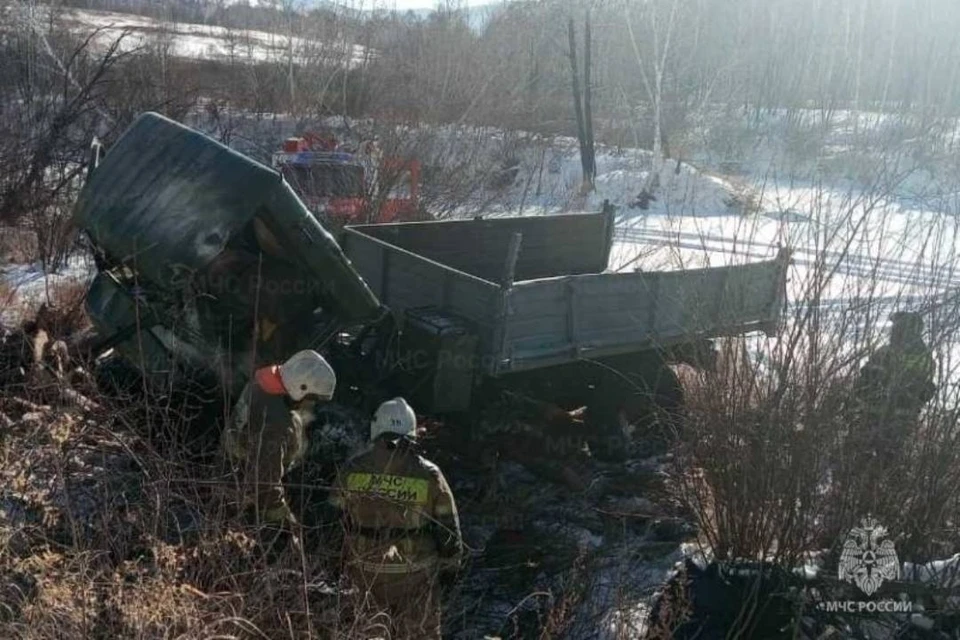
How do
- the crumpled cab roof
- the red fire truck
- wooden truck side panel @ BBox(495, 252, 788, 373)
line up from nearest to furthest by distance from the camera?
the crumpled cab roof
wooden truck side panel @ BBox(495, 252, 788, 373)
the red fire truck

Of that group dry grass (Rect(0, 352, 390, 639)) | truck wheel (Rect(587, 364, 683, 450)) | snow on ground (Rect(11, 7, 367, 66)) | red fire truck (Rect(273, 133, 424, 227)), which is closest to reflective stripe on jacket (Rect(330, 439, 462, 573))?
dry grass (Rect(0, 352, 390, 639))

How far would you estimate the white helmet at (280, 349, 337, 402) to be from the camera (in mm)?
4750

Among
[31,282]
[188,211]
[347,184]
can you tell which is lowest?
[31,282]

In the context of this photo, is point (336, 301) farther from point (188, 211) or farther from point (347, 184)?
point (347, 184)

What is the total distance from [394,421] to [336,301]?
5.87 feet

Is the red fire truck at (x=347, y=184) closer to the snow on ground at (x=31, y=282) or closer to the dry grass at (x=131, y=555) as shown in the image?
the snow on ground at (x=31, y=282)

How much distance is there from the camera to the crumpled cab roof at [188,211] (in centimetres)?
549

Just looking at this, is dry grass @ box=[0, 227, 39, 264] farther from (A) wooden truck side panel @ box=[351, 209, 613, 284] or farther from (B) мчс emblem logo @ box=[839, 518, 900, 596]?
(B) мчс emblem logo @ box=[839, 518, 900, 596]

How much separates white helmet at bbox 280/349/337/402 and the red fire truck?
22.1 ft

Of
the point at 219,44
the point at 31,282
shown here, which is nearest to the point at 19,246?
the point at 31,282

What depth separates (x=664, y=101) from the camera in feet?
106

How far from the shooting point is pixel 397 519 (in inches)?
164

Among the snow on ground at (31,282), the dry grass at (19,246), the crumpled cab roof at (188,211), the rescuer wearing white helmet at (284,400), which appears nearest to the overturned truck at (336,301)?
the crumpled cab roof at (188,211)

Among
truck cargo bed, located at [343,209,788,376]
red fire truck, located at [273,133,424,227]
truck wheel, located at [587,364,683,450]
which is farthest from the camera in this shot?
red fire truck, located at [273,133,424,227]
